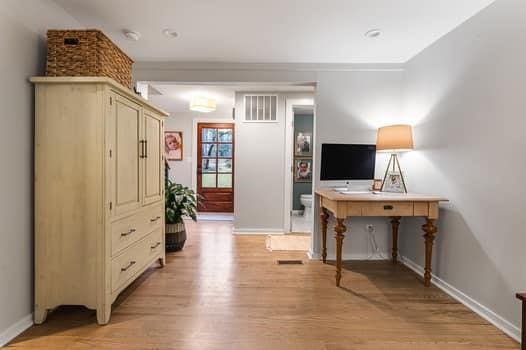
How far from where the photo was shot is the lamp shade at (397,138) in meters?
2.87

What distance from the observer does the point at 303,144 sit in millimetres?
6254

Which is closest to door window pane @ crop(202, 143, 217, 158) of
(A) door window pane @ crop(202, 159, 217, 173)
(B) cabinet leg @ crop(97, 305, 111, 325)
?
(A) door window pane @ crop(202, 159, 217, 173)

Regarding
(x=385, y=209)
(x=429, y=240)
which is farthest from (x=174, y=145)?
(x=429, y=240)

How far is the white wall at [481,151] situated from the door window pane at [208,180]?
4.19 meters

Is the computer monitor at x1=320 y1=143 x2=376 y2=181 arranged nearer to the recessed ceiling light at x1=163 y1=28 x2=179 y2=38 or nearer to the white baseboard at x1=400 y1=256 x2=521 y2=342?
the white baseboard at x1=400 y1=256 x2=521 y2=342

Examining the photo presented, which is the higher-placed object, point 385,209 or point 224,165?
point 224,165

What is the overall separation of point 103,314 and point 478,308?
2704mm

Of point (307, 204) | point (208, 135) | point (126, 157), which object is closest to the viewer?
point (126, 157)

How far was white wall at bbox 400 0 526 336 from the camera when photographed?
74.4 inches

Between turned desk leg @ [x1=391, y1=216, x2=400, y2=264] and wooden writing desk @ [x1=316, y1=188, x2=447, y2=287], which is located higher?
wooden writing desk @ [x1=316, y1=188, x2=447, y2=287]

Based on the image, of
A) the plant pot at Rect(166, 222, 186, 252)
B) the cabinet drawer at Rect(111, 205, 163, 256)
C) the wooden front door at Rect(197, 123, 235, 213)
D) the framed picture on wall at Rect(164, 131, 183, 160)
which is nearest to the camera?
the cabinet drawer at Rect(111, 205, 163, 256)

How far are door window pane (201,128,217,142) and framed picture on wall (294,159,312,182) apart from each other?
5.96ft

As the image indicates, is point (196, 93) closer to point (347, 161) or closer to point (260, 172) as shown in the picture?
point (260, 172)

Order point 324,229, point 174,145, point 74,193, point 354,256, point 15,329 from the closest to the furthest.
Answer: point 15,329, point 74,193, point 324,229, point 354,256, point 174,145
